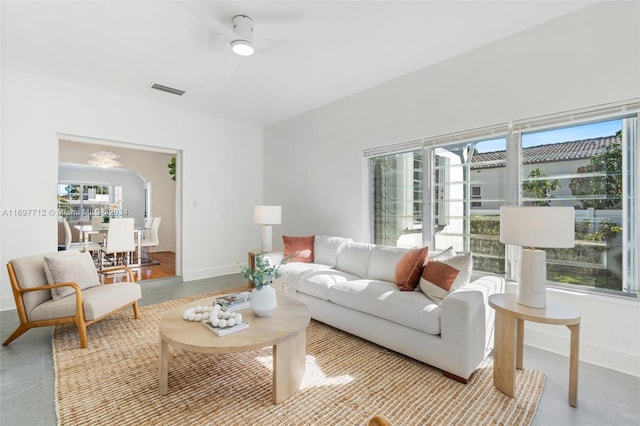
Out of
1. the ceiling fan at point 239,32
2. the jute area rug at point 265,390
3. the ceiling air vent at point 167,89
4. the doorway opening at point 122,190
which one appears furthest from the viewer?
the doorway opening at point 122,190

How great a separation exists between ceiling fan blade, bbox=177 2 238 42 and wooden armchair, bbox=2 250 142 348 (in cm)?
248

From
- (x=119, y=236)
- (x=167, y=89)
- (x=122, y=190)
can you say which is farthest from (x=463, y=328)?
(x=122, y=190)

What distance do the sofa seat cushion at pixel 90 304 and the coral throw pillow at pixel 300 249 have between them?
76.7 inches

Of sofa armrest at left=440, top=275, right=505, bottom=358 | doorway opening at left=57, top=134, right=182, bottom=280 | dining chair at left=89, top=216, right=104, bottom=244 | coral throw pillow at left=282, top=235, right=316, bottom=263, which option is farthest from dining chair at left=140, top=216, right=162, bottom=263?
sofa armrest at left=440, top=275, right=505, bottom=358

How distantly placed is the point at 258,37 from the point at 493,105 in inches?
95.5

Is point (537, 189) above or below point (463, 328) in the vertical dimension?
above

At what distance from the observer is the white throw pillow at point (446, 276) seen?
2.37 metres

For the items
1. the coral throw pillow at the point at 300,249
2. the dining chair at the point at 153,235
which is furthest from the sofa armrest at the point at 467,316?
the dining chair at the point at 153,235

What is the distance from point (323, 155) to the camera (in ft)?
15.5

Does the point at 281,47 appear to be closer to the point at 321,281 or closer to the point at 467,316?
the point at 321,281

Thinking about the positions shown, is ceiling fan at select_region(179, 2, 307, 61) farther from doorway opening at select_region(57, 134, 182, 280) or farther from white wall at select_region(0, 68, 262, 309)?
doorway opening at select_region(57, 134, 182, 280)

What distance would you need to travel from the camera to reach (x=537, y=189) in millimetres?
2768

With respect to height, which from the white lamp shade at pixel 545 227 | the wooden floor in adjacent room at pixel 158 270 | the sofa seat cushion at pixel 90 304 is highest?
the white lamp shade at pixel 545 227

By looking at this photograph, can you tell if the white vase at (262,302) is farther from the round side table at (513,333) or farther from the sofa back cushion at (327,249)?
the sofa back cushion at (327,249)
